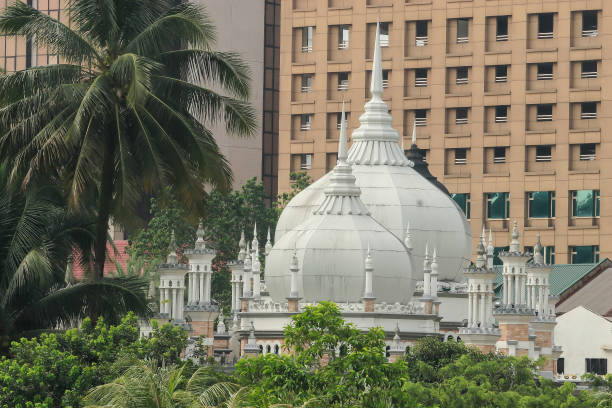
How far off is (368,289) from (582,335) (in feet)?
108

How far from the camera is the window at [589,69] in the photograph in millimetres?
146375

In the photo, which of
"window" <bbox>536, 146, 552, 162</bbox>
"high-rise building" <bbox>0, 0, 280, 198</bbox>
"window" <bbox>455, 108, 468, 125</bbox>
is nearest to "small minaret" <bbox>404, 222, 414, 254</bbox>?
"window" <bbox>536, 146, 552, 162</bbox>

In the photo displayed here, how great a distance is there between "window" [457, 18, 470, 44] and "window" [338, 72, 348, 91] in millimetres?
9664

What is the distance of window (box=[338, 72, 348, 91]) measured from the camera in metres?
154

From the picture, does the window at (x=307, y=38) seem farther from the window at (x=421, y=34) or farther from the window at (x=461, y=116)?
the window at (x=461, y=116)

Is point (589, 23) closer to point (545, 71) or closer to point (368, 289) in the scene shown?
point (545, 71)

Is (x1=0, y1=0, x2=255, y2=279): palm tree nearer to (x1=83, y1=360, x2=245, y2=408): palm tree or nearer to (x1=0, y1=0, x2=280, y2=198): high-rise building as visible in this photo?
(x1=83, y1=360, x2=245, y2=408): palm tree

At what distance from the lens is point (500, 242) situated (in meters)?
146

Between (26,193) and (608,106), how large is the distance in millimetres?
86161

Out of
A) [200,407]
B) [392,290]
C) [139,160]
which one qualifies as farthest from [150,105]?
[392,290]

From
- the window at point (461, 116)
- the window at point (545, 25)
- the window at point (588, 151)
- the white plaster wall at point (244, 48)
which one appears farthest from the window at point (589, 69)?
the white plaster wall at point (244, 48)

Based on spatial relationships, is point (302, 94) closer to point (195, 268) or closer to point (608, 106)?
point (608, 106)

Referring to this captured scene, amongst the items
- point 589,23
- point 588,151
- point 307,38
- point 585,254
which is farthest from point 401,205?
point 307,38

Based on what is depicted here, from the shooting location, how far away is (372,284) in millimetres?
91188
